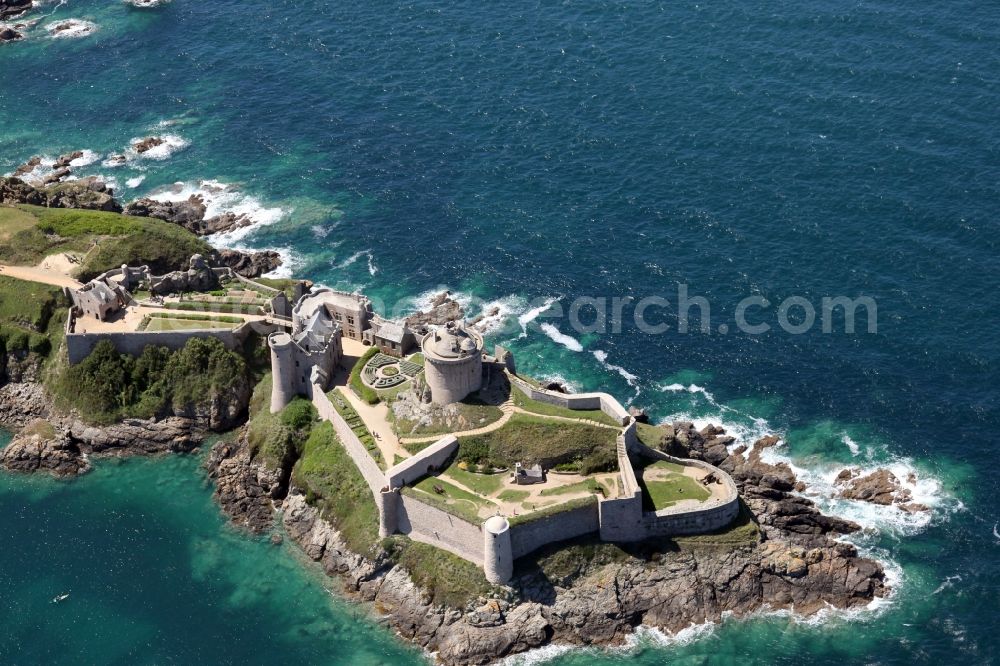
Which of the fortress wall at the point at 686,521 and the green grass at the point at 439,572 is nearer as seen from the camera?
the green grass at the point at 439,572

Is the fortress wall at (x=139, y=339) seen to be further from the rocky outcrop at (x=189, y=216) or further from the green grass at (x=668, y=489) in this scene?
the green grass at (x=668, y=489)

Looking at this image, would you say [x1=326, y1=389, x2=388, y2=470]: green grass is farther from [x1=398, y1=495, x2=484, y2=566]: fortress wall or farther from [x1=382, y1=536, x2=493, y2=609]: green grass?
[x1=382, y1=536, x2=493, y2=609]: green grass

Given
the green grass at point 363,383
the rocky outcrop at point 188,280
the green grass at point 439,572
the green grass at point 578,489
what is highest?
the rocky outcrop at point 188,280

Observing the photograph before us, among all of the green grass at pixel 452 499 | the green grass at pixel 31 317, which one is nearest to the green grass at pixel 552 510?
the green grass at pixel 452 499

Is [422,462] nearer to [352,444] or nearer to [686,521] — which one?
[352,444]

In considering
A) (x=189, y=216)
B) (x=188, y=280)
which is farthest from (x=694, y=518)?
(x=189, y=216)

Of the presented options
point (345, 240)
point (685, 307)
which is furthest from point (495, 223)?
point (685, 307)

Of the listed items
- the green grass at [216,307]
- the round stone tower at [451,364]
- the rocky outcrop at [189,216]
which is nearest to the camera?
the round stone tower at [451,364]
